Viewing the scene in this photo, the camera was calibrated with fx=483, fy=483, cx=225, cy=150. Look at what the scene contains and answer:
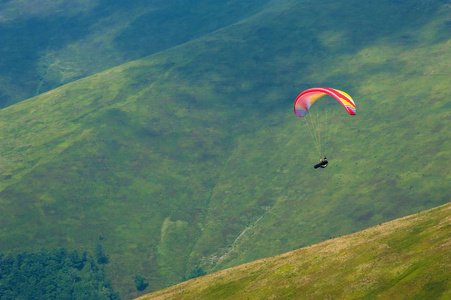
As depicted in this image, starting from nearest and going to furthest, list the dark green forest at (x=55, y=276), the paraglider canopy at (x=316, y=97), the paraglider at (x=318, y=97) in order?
the paraglider canopy at (x=316, y=97) < the paraglider at (x=318, y=97) < the dark green forest at (x=55, y=276)

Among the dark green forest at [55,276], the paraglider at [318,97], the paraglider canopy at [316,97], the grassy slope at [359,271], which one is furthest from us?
the dark green forest at [55,276]

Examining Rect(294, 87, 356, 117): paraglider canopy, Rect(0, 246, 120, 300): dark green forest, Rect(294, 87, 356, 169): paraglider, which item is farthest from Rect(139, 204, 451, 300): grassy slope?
Rect(0, 246, 120, 300): dark green forest

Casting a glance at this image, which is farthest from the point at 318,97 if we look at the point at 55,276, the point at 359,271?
the point at 55,276

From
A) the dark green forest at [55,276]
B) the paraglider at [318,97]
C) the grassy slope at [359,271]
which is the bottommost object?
the dark green forest at [55,276]

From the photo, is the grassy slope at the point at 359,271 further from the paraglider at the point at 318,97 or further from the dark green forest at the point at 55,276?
the dark green forest at the point at 55,276

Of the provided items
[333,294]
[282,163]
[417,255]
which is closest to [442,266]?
[417,255]

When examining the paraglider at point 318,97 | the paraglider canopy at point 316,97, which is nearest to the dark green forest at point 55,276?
the paraglider canopy at point 316,97

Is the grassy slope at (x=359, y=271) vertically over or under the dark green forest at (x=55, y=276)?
over
